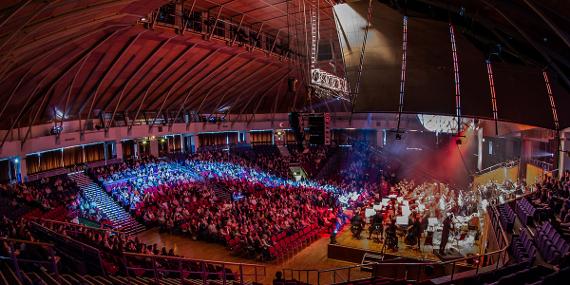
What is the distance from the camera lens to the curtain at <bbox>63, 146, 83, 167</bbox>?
2361 cm

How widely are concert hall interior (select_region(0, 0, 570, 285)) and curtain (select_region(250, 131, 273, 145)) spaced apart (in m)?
3.78

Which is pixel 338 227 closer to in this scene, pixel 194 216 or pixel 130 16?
pixel 194 216

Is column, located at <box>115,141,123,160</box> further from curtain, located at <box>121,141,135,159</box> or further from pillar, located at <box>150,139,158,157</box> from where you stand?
pillar, located at <box>150,139,158,157</box>

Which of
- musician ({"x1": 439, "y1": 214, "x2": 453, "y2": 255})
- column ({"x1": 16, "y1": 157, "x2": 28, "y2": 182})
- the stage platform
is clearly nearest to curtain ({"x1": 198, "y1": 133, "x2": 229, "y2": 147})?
column ({"x1": 16, "y1": 157, "x2": 28, "y2": 182})

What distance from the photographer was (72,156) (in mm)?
24016

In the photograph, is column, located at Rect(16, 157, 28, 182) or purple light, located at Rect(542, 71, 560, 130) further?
column, located at Rect(16, 157, 28, 182)

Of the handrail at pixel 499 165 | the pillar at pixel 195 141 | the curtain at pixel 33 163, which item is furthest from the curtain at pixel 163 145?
the handrail at pixel 499 165

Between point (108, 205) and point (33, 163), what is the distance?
6.03 meters

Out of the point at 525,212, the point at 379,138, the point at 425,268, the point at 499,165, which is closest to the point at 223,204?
the point at 425,268

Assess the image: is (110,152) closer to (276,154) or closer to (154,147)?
(154,147)

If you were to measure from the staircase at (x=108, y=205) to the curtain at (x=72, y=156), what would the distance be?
2.11 meters

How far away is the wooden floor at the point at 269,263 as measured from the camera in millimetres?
12570

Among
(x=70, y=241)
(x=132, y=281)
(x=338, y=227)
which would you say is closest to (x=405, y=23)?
(x=338, y=227)

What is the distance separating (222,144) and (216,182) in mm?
11499
